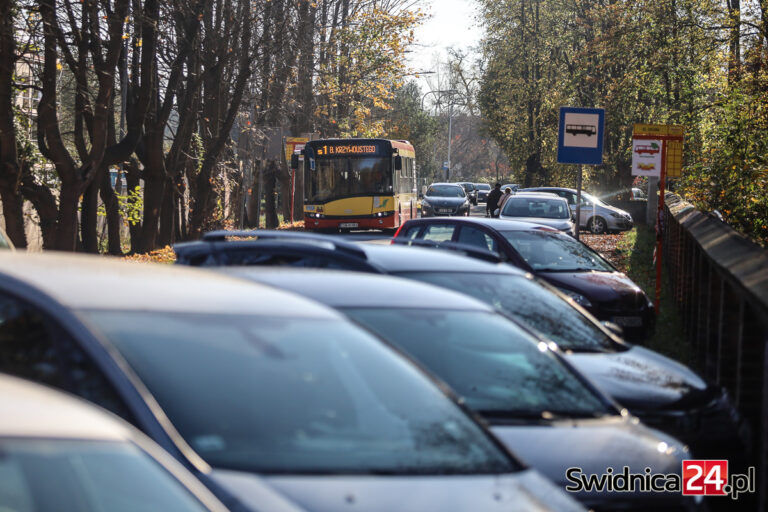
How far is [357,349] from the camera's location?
3.64 m

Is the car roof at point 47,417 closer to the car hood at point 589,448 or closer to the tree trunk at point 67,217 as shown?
the car hood at point 589,448

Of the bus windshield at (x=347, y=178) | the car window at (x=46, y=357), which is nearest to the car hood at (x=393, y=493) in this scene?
the car window at (x=46, y=357)

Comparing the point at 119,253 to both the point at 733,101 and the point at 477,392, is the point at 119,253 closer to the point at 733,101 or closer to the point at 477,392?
the point at 733,101

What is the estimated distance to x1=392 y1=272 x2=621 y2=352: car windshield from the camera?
6.47m

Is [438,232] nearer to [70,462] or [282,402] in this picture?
[282,402]

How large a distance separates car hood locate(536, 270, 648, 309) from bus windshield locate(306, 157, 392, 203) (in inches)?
725

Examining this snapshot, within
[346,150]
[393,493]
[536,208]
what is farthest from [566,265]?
[346,150]

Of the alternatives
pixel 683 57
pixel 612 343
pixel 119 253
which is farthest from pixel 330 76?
pixel 612 343

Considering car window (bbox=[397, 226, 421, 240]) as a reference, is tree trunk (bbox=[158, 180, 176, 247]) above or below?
below

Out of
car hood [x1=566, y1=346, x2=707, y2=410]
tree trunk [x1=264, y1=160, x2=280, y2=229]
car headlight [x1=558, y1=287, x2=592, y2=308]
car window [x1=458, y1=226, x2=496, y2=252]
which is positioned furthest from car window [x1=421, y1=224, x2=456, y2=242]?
tree trunk [x1=264, y1=160, x2=280, y2=229]

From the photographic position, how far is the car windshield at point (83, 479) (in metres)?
1.94

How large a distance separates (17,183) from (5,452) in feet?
59.5

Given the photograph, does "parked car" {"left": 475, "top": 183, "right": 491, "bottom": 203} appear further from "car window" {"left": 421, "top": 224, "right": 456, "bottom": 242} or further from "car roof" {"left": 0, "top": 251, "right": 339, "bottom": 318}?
"car roof" {"left": 0, "top": 251, "right": 339, "bottom": 318}

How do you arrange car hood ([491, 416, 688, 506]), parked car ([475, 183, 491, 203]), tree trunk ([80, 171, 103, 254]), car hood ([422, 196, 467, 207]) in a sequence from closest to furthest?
car hood ([491, 416, 688, 506])
tree trunk ([80, 171, 103, 254])
car hood ([422, 196, 467, 207])
parked car ([475, 183, 491, 203])
